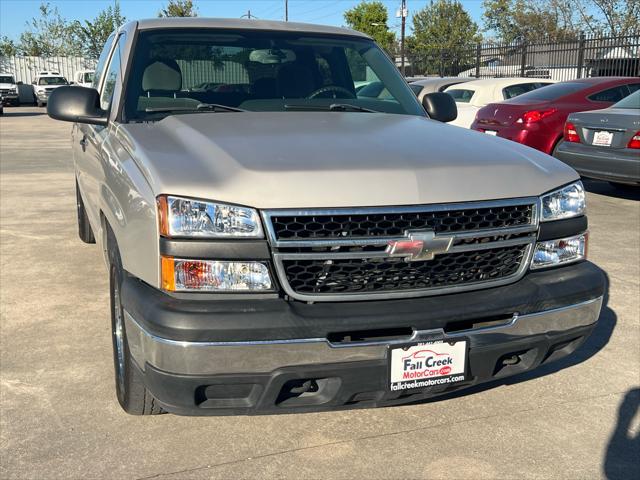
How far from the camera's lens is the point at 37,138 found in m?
18.6

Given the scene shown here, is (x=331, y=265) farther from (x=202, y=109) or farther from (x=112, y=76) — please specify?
(x=112, y=76)

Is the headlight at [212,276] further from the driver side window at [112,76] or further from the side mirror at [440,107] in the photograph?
the side mirror at [440,107]

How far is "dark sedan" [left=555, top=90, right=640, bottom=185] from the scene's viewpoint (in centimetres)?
803

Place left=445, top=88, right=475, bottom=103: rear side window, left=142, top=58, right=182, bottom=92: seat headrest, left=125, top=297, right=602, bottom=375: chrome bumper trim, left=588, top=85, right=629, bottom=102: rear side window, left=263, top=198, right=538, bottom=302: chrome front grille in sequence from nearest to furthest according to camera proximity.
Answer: left=125, top=297, right=602, bottom=375: chrome bumper trim
left=263, top=198, right=538, bottom=302: chrome front grille
left=142, top=58, right=182, bottom=92: seat headrest
left=588, top=85, right=629, bottom=102: rear side window
left=445, top=88, right=475, bottom=103: rear side window

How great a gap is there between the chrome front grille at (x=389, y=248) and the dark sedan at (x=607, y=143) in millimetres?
5904

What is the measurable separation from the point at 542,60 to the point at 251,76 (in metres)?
22.1

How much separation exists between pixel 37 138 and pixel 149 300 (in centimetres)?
1770

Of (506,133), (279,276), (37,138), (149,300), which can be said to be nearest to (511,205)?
(279,276)

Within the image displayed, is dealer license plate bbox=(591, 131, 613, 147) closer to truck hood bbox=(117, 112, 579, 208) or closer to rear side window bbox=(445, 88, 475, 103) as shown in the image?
rear side window bbox=(445, 88, 475, 103)

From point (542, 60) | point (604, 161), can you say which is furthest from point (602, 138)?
point (542, 60)

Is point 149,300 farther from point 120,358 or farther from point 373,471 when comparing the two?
point 373,471

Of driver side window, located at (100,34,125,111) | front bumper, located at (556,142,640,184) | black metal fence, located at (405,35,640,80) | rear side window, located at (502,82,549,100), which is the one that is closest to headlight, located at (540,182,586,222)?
driver side window, located at (100,34,125,111)

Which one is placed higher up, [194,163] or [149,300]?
[194,163]

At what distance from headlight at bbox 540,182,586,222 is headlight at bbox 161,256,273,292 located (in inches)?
49.0
